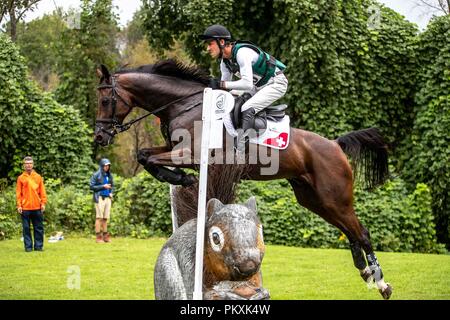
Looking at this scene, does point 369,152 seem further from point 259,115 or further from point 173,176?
point 173,176

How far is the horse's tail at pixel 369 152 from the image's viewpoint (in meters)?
8.43

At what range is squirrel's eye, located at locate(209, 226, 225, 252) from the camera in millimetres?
4285

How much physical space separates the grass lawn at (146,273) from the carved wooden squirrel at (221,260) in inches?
157

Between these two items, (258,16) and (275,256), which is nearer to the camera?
(275,256)

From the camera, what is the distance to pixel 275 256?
11734 mm

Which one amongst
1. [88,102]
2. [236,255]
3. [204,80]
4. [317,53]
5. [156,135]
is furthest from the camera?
[156,135]

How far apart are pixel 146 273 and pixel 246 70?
449 centimetres

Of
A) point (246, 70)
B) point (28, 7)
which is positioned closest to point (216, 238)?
point (246, 70)

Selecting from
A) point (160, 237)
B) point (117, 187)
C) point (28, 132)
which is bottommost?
point (160, 237)

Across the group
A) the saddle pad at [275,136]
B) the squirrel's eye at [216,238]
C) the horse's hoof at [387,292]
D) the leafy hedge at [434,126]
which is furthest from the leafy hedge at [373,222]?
the squirrel's eye at [216,238]

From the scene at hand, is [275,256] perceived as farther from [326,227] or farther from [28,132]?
[28,132]

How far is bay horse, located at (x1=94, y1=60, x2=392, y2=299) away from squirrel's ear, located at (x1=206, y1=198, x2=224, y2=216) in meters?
1.59

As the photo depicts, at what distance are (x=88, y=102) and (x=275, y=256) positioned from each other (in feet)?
31.1
